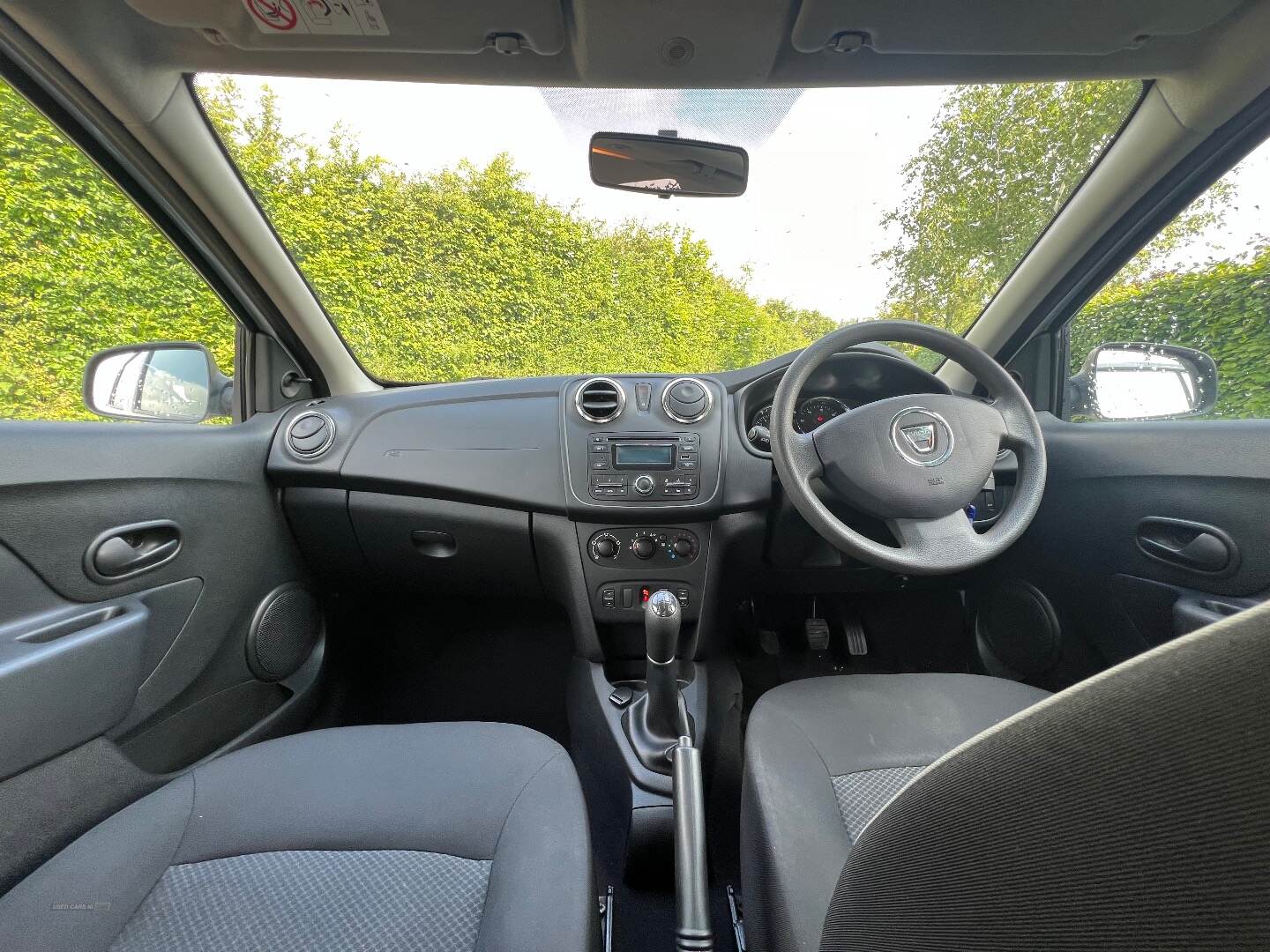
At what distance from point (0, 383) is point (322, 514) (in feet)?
2.49

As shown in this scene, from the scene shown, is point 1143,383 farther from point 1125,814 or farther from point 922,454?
point 1125,814

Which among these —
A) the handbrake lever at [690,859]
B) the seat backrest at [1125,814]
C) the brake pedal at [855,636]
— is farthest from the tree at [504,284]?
the seat backrest at [1125,814]

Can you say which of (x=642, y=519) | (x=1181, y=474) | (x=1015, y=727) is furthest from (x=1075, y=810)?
(x=1181, y=474)

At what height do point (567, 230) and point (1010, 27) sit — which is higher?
point (1010, 27)

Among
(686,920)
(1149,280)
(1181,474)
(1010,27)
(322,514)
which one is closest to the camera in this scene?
(686,920)

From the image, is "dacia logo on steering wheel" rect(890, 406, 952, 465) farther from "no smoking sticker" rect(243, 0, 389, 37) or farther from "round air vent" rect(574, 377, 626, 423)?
"no smoking sticker" rect(243, 0, 389, 37)

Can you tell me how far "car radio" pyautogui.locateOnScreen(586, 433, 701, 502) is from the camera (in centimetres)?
167

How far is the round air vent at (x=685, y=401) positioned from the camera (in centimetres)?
172

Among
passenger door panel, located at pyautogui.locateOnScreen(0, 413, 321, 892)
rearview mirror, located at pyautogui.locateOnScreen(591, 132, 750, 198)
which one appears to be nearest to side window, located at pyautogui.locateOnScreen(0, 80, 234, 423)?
passenger door panel, located at pyautogui.locateOnScreen(0, 413, 321, 892)

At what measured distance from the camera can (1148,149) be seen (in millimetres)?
1395

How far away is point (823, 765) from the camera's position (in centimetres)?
113

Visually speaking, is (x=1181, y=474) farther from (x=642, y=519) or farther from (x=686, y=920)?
(x=686, y=920)

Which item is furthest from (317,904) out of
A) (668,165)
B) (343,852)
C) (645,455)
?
(668,165)

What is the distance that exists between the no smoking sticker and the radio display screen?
3.60ft
